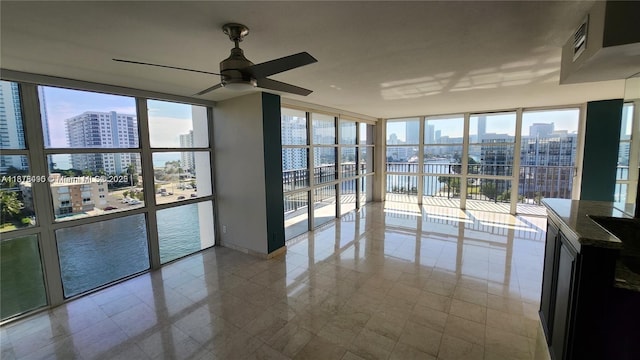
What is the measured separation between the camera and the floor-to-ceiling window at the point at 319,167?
4727 millimetres

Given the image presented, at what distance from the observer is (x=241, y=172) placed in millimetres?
4125

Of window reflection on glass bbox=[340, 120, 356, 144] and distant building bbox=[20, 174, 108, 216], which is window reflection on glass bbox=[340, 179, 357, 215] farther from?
distant building bbox=[20, 174, 108, 216]

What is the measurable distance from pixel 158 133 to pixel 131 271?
2.01 metres

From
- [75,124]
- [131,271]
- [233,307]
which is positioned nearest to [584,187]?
[233,307]

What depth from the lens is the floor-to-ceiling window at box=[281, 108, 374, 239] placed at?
4727 millimetres

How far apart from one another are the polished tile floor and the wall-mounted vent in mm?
2266

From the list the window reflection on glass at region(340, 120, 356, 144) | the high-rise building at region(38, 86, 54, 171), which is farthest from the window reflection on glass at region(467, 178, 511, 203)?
the high-rise building at region(38, 86, 54, 171)

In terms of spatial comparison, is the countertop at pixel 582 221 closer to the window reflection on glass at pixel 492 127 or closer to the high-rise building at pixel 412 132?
the window reflection on glass at pixel 492 127

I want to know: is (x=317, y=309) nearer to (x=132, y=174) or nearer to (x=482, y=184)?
(x=132, y=174)

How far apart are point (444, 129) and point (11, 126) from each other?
308 inches

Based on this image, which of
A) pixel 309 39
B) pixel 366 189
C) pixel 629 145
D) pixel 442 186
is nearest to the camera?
pixel 309 39

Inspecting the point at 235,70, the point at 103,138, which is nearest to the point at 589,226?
the point at 235,70

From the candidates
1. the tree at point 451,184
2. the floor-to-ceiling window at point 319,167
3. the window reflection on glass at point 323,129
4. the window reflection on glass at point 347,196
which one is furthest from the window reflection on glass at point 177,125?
the tree at point 451,184

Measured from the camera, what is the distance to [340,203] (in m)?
6.15
